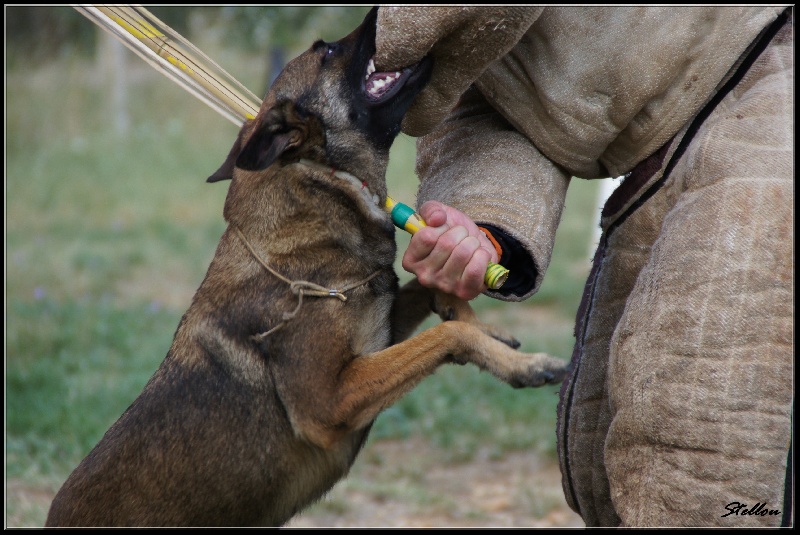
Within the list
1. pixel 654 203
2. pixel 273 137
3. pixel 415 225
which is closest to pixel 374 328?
pixel 415 225

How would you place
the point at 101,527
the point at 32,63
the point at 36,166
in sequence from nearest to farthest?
the point at 101,527 < the point at 36,166 < the point at 32,63

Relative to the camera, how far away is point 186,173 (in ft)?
39.5

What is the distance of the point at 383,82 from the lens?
3002 millimetres

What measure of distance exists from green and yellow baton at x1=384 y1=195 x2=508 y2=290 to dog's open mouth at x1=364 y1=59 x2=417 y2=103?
382 millimetres

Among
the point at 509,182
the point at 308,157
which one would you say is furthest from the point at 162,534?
the point at 509,182

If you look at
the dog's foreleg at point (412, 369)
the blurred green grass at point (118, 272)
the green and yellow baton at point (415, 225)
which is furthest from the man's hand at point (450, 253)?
the blurred green grass at point (118, 272)

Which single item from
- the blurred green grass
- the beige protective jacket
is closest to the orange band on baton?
the beige protective jacket

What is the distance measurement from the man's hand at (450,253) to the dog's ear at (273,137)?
0.55 m

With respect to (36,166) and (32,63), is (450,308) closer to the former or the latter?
(36,166)

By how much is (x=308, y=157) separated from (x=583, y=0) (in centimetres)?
109

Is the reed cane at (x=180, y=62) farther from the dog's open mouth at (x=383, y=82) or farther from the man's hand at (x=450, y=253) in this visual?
the dog's open mouth at (x=383, y=82)

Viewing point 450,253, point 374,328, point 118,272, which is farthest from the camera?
point 118,272

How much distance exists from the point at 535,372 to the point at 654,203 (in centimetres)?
69

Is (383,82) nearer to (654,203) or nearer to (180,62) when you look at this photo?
(180,62)
